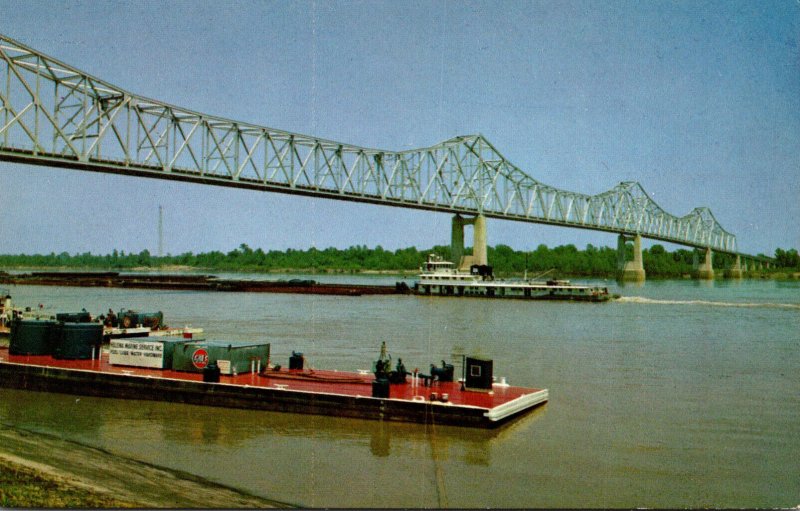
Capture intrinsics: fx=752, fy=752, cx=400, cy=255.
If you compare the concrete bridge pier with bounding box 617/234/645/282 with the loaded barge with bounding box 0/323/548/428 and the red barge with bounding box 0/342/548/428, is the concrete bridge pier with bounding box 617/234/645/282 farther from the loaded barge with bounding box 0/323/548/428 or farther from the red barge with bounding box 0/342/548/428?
the red barge with bounding box 0/342/548/428

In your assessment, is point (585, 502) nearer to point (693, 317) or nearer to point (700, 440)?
point (700, 440)

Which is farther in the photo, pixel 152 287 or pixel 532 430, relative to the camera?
pixel 152 287

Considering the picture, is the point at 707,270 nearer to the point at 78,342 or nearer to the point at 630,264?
the point at 630,264

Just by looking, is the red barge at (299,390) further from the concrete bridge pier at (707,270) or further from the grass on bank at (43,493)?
the concrete bridge pier at (707,270)

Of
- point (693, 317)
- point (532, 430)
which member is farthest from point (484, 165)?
point (532, 430)

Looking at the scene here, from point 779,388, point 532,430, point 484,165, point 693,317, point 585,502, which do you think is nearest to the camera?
point 585,502

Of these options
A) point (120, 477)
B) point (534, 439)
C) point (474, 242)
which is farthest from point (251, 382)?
point (474, 242)
